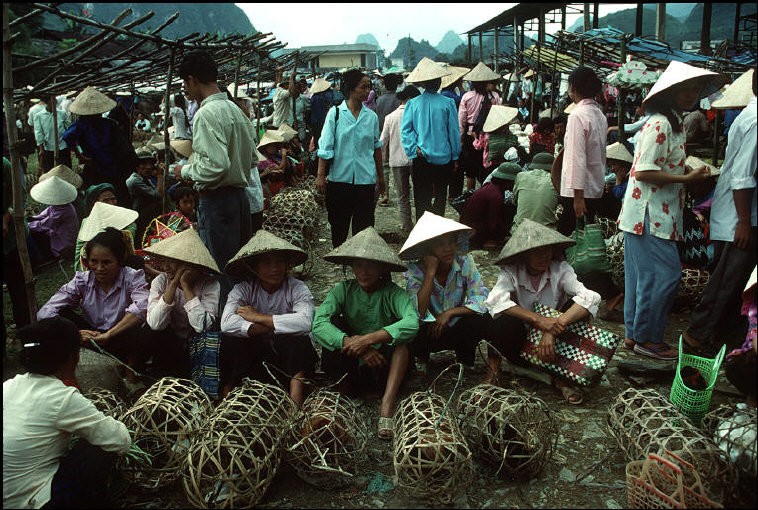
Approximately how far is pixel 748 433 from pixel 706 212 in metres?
2.99

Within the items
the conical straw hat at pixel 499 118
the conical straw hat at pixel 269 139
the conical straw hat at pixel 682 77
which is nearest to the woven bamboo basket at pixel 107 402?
the conical straw hat at pixel 682 77

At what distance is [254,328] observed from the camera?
373 cm

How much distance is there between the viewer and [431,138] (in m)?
6.77

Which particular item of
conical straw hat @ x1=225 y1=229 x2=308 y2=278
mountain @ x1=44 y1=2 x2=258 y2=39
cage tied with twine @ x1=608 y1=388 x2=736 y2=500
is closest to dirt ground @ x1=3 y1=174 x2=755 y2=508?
cage tied with twine @ x1=608 y1=388 x2=736 y2=500

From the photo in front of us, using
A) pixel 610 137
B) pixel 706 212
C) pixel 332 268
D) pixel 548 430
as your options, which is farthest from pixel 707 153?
pixel 548 430

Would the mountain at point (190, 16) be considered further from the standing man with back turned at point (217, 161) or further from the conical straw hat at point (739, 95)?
the standing man with back turned at point (217, 161)

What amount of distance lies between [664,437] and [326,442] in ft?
5.28

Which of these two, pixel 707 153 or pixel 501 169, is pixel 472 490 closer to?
pixel 501 169

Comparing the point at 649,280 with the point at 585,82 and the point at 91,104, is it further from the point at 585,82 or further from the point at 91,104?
the point at 91,104

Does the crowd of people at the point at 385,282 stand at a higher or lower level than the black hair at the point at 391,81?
lower

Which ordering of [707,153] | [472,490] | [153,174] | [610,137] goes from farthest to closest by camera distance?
1. [707,153]
2. [610,137]
3. [153,174]
4. [472,490]

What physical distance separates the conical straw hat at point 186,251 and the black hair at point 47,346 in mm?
1048

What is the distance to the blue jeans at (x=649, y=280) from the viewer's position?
4.06 metres

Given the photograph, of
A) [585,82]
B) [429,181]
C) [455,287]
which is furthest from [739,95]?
[455,287]
